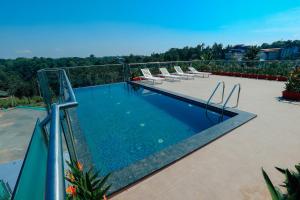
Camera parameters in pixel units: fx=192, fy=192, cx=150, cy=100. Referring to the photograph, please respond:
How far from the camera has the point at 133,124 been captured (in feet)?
17.8

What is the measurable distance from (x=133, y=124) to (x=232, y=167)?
10.2ft

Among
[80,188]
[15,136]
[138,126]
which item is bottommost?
[15,136]

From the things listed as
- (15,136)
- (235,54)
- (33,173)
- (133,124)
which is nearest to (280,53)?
(235,54)

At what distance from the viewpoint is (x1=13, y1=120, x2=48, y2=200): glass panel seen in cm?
94

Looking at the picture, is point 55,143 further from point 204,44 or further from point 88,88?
point 204,44

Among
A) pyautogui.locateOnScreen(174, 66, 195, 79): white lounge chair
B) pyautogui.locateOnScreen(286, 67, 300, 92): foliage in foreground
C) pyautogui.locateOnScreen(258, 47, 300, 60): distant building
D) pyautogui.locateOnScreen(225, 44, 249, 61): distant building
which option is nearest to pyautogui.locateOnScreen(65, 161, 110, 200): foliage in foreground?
pyautogui.locateOnScreen(286, 67, 300, 92): foliage in foreground

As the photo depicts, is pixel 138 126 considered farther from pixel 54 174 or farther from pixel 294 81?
pixel 294 81

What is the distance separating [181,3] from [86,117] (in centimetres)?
1081

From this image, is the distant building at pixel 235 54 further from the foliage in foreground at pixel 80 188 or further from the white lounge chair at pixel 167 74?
the foliage in foreground at pixel 80 188

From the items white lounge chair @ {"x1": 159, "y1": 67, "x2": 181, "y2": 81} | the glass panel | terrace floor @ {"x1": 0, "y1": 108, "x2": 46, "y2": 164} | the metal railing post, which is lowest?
terrace floor @ {"x1": 0, "y1": 108, "x2": 46, "y2": 164}

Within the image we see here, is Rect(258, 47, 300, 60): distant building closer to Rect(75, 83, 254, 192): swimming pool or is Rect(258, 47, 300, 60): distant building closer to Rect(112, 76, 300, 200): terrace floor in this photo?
Rect(75, 83, 254, 192): swimming pool

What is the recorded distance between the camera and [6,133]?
48.8ft

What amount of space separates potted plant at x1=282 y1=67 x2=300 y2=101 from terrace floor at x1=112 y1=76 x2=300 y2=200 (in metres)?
2.55

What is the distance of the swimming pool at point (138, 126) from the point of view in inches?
135
